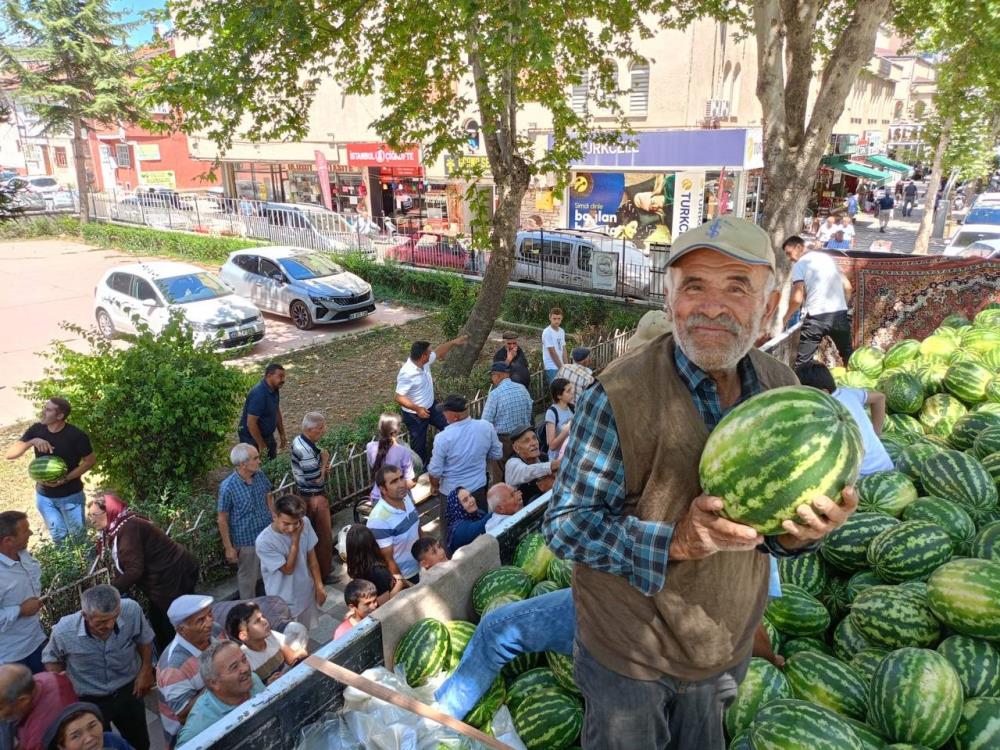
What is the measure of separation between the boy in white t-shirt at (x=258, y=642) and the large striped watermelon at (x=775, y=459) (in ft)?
11.7

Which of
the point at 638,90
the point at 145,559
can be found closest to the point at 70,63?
the point at 638,90

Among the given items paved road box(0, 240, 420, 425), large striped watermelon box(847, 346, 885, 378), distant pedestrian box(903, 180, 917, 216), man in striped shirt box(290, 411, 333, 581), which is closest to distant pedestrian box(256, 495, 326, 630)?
man in striped shirt box(290, 411, 333, 581)

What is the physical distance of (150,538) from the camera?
557 cm

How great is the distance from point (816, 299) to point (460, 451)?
5.36 m

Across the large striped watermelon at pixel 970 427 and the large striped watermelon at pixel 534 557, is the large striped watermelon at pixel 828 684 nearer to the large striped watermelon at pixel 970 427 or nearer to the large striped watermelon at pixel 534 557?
the large striped watermelon at pixel 534 557

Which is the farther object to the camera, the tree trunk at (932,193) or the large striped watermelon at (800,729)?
the tree trunk at (932,193)

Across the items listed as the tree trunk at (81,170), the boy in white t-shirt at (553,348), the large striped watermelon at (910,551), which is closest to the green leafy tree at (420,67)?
the boy in white t-shirt at (553,348)

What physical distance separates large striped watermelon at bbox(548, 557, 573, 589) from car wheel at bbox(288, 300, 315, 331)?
551 inches

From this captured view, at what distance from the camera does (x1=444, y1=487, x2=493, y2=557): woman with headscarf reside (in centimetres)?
592

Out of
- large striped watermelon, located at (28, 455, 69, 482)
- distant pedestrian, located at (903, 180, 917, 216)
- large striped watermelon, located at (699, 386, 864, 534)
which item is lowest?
large striped watermelon, located at (28, 455, 69, 482)

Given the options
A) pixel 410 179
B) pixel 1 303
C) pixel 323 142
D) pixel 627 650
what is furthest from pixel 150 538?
pixel 323 142

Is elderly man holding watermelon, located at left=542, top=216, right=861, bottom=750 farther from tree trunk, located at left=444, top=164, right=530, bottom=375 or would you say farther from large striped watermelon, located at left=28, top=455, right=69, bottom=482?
tree trunk, located at left=444, top=164, right=530, bottom=375

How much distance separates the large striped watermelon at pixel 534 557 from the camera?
13.7 ft

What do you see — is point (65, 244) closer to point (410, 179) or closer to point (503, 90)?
point (410, 179)
